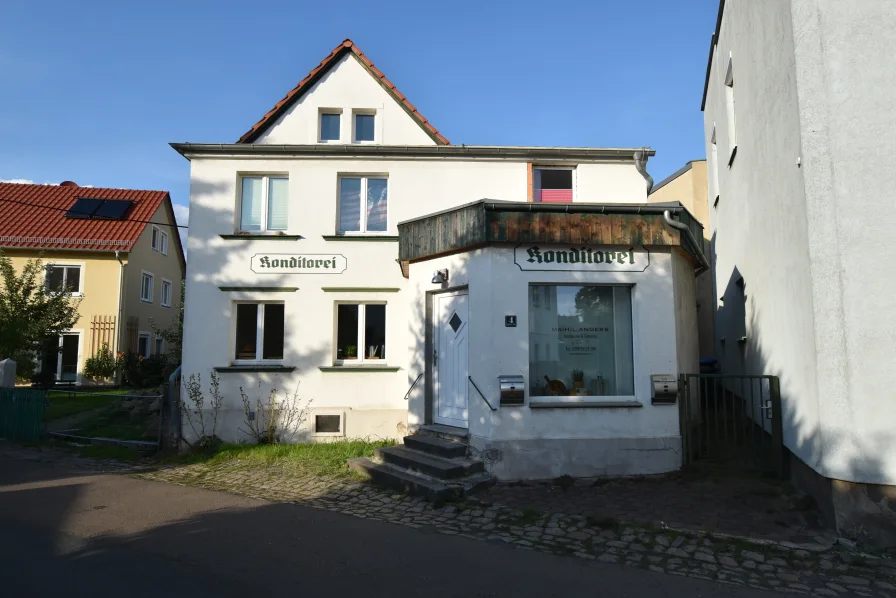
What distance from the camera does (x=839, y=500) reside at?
19.0 feet

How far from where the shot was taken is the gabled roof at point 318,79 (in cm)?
1226

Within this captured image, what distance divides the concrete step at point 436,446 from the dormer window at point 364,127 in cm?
704

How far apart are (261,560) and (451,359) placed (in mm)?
4579

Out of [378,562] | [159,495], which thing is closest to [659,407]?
[378,562]

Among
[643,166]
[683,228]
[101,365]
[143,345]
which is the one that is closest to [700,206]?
[643,166]

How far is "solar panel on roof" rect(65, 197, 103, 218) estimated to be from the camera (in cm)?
2361

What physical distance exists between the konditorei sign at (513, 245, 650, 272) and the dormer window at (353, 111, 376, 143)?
6059mm

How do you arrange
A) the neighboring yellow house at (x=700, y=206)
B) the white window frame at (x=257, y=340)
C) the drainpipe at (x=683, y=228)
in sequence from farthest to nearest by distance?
the neighboring yellow house at (x=700, y=206) < the white window frame at (x=257, y=340) < the drainpipe at (x=683, y=228)

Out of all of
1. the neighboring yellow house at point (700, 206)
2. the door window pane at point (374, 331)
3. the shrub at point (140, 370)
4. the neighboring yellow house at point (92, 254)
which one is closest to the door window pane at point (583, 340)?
the door window pane at point (374, 331)

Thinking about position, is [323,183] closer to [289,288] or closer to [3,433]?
[289,288]

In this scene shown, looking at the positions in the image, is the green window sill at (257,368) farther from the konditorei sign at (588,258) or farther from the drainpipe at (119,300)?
the drainpipe at (119,300)

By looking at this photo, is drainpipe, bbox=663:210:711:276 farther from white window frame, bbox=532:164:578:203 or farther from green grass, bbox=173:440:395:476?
green grass, bbox=173:440:395:476

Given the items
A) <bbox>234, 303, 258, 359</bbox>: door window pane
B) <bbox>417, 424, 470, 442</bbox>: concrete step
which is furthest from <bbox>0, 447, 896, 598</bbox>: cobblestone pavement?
<bbox>234, 303, 258, 359</bbox>: door window pane

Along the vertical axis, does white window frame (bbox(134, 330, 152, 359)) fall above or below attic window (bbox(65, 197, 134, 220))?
below
